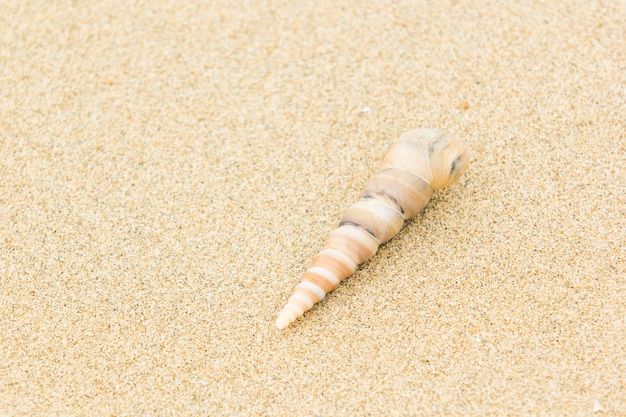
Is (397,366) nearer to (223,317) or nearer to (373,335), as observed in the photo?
(373,335)

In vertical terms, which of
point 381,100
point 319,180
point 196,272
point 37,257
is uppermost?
point 381,100

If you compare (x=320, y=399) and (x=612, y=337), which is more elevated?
(x=612, y=337)

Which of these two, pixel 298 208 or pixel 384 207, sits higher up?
pixel 384 207

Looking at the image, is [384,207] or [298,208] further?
[298,208]

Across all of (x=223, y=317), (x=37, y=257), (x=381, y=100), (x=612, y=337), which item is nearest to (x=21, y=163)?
(x=37, y=257)
